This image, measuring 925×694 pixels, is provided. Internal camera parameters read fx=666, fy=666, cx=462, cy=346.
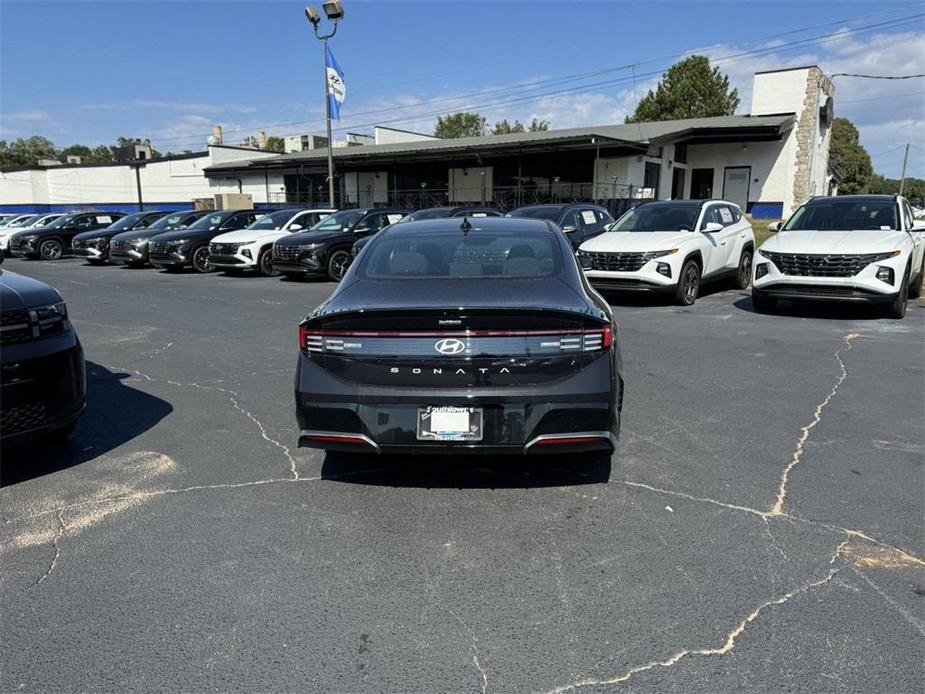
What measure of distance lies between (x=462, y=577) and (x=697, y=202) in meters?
10.1

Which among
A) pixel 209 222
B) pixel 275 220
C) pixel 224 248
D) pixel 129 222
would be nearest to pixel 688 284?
pixel 224 248

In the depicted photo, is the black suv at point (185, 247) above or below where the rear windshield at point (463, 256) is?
below

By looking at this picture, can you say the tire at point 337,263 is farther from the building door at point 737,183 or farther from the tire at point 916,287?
the building door at point 737,183

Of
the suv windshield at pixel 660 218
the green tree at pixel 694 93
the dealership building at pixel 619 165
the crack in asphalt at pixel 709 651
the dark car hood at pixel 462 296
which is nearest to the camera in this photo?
Result: the crack in asphalt at pixel 709 651

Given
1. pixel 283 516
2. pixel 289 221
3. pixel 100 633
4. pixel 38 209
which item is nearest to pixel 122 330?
pixel 283 516

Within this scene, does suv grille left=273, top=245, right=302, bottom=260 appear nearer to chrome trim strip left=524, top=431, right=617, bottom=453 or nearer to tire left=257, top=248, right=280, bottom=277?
tire left=257, top=248, right=280, bottom=277

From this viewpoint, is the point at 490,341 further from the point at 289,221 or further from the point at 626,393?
the point at 289,221

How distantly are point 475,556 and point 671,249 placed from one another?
815cm

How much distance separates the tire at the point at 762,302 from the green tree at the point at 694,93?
157ft

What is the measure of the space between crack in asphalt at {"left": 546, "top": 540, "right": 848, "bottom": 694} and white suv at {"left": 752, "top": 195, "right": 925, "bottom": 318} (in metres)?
7.16

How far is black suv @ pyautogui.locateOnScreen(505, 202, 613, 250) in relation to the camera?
1323 centimetres

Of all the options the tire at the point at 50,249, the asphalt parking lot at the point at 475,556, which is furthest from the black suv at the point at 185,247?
the asphalt parking lot at the point at 475,556

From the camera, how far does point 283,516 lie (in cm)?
357

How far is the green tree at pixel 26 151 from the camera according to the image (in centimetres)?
9444
